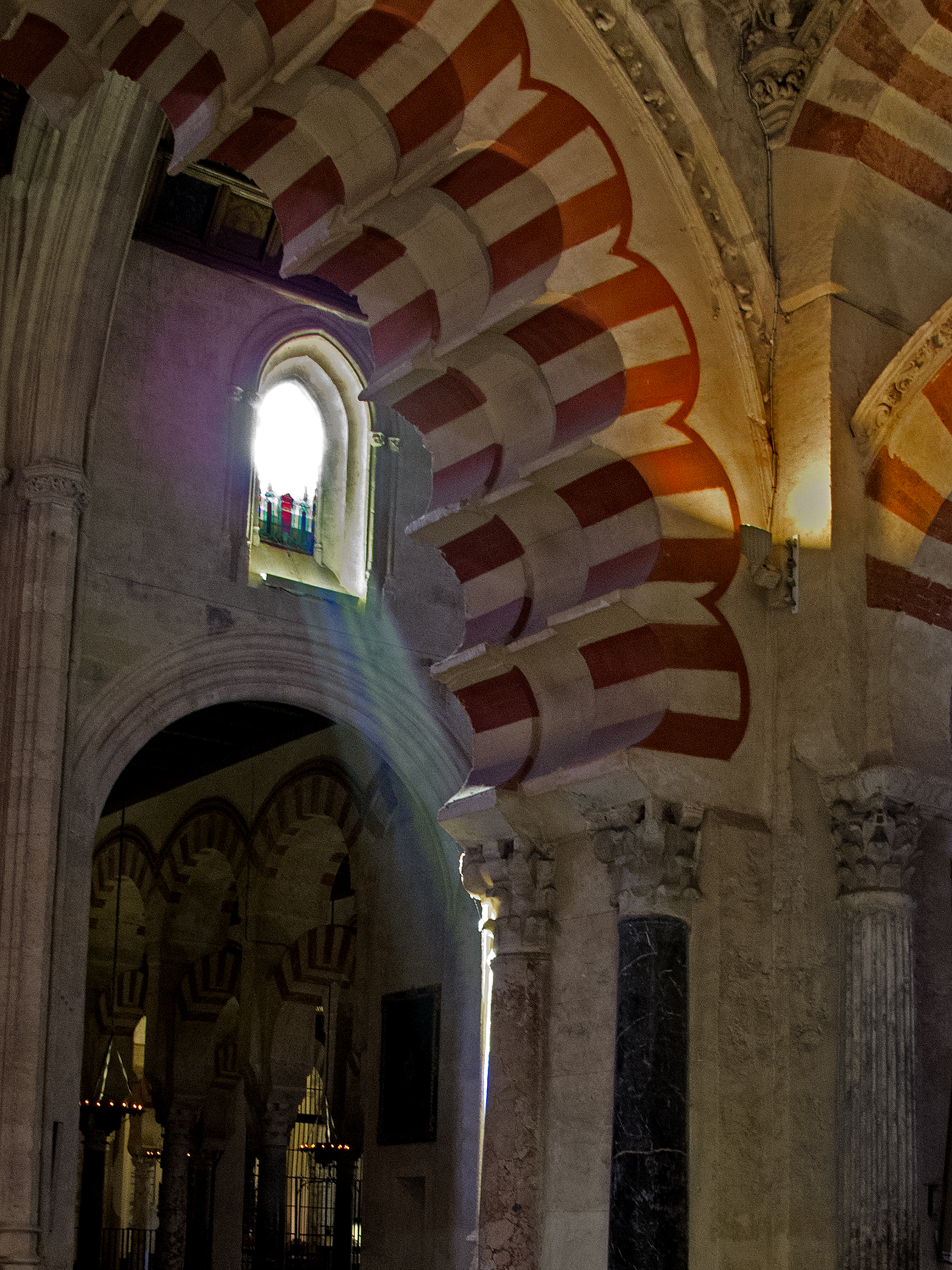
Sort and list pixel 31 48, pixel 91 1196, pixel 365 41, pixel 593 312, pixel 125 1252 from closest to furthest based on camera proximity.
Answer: pixel 365 41
pixel 31 48
pixel 593 312
pixel 91 1196
pixel 125 1252

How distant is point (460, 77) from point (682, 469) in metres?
1.27

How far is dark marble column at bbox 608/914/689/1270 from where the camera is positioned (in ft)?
14.3

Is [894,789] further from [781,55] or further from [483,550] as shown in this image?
[781,55]

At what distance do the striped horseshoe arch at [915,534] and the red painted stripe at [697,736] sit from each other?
0.46m

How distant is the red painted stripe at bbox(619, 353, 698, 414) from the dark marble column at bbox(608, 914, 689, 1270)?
149cm

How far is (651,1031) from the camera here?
4484 mm

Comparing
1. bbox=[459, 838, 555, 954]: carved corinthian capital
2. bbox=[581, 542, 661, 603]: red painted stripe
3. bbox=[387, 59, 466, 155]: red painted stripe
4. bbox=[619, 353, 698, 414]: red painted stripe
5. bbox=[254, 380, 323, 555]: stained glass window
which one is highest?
bbox=[254, 380, 323, 555]: stained glass window

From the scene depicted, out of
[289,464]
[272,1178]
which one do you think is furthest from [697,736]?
[272,1178]

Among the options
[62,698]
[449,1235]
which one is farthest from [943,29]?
[449,1235]

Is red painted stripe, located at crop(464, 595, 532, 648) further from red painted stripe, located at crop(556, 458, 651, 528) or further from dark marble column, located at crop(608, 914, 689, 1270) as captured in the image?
dark marble column, located at crop(608, 914, 689, 1270)

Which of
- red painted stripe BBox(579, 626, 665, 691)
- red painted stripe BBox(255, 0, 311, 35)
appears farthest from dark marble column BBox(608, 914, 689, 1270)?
red painted stripe BBox(255, 0, 311, 35)

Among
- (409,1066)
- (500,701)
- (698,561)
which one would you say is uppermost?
(698,561)

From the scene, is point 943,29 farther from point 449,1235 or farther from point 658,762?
point 449,1235

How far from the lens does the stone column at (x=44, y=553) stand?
9852 mm
